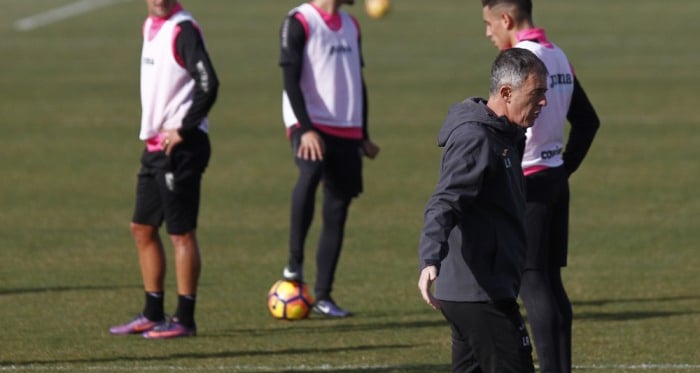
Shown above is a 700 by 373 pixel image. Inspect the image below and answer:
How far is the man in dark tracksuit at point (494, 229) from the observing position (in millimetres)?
6367

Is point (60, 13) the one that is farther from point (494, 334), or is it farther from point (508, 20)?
point (494, 334)

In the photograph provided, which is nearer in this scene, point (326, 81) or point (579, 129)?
point (579, 129)

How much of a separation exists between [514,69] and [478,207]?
1.96 feet

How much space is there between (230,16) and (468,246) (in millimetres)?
34928

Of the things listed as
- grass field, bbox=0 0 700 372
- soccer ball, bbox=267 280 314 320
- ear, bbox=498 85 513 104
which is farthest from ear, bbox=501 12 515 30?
soccer ball, bbox=267 280 314 320

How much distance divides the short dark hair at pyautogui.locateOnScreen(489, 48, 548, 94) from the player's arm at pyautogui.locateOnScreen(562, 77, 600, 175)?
202 cm

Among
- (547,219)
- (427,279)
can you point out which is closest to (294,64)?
(547,219)

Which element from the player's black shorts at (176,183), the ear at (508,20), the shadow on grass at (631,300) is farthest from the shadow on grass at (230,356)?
the ear at (508,20)

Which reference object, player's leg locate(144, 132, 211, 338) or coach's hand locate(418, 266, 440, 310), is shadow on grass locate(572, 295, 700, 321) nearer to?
player's leg locate(144, 132, 211, 338)

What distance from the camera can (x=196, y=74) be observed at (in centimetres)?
986

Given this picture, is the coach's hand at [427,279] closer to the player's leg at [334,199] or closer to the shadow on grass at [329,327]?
the shadow on grass at [329,327]

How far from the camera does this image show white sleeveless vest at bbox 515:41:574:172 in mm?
8180

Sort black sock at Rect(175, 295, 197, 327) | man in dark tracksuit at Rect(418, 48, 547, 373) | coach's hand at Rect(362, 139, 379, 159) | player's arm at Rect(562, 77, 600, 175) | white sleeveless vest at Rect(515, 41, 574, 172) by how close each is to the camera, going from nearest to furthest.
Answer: man in dark tracksuit at Rect(418, 48, 547, 373)
white sleeveless vest at Rect(515, 41, 574, 172)
player's arm at Rect(562, 77, 600, 175)
black sock at Rect(175, 295, 197, 327)
coach's hand at Rect(362, 139, 379, 159)

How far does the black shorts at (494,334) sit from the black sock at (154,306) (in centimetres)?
410
